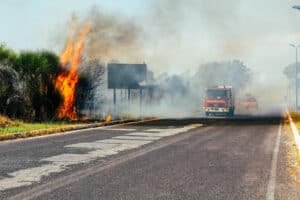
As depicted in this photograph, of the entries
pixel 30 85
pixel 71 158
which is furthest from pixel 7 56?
pixel 71 158

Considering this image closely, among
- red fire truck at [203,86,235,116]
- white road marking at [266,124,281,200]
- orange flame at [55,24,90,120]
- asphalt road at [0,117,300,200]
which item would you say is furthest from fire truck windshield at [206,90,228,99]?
white road marking at [266,124,281,200]

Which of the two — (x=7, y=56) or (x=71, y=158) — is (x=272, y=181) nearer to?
(x=71, y=158)

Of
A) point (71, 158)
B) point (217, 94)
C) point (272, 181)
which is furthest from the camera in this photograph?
point (217, 94)

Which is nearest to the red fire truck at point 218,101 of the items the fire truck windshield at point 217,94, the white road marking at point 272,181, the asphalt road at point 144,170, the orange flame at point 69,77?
the fire truck windshield at point 217,94

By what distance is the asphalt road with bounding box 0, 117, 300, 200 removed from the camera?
8.21 metres

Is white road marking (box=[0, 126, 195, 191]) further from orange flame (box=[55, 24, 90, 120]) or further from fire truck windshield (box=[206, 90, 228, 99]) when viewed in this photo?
fire truck windshield (box=[206, 90, 228, 99])

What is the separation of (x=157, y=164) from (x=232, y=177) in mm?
2215

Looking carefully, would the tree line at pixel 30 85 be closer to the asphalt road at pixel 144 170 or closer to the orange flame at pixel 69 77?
the orange flame at pixel 69 77

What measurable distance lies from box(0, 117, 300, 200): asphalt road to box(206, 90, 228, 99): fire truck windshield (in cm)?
2887

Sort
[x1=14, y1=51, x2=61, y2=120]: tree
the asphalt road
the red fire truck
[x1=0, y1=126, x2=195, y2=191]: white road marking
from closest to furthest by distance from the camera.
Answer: the asphalt road, [x1=0, y1=126, x2=195, y2=191]: white road marking, [x1=14, y1=51, x2=61, y2=120]: tree, the red fire truck

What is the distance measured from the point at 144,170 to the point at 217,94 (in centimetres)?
3618

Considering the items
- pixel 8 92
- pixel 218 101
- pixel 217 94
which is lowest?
pixel 218 101

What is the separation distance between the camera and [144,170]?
1069 cm

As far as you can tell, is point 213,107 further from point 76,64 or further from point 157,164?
point 157,164
